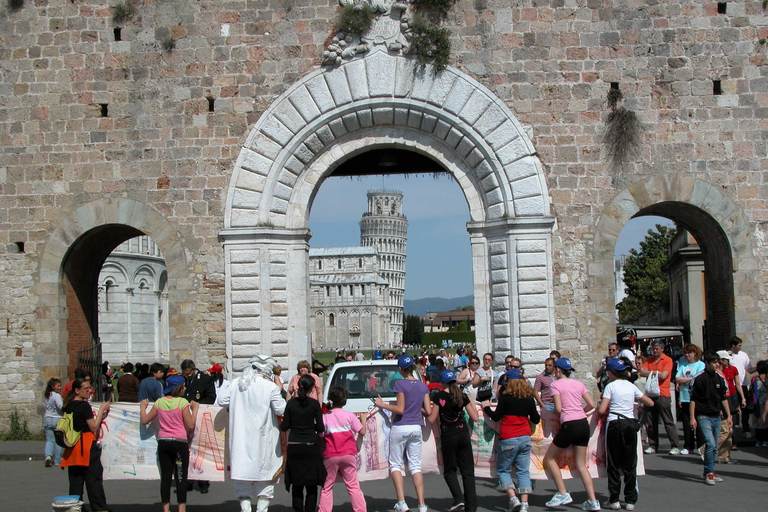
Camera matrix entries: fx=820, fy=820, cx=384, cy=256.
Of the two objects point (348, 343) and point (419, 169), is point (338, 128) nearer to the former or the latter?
point (419, 169)

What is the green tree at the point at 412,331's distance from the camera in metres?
123

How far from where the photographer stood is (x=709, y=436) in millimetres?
9117

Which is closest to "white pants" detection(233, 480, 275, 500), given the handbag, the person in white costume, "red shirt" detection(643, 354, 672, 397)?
the person in white costume

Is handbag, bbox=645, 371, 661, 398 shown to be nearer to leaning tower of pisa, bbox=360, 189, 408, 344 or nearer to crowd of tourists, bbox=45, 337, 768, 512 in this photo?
crowd of tourists, bbox=45, 337, 768, 512

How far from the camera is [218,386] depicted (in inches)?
415

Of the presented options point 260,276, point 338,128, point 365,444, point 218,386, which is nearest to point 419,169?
point 338,128

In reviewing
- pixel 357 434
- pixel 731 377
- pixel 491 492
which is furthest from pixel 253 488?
pixel 731 377

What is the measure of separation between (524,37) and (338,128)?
3377 mm

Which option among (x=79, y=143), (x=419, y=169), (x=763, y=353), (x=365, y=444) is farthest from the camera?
(x=419, y=169)

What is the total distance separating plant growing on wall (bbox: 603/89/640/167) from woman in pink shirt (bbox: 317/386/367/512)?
7540 mm

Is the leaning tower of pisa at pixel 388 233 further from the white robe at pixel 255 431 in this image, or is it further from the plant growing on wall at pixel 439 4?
the white robe at pixel 255 431

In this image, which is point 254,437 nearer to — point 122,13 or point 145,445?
point 145,445

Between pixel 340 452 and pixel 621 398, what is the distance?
2829 millimetres

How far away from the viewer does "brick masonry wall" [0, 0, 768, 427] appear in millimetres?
13133
